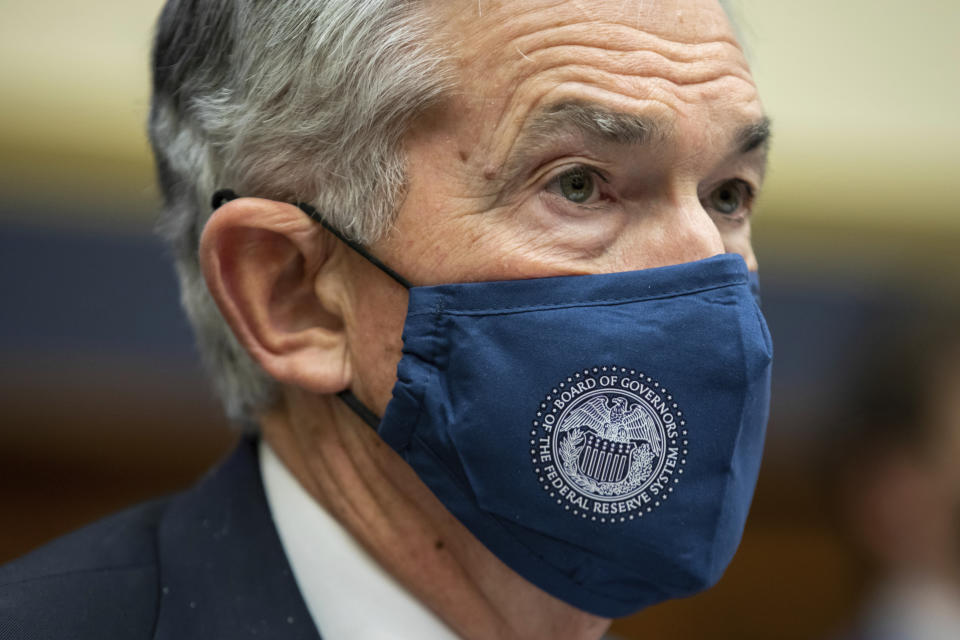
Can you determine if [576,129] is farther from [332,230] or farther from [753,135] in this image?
[332,230]

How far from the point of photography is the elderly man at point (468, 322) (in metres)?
1.62

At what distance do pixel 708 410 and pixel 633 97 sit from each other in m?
0.57

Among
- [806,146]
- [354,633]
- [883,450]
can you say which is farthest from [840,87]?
[354,633]

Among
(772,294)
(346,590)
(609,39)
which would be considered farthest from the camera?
(772,294)

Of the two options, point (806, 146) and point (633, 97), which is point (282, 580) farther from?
point (806, 146)

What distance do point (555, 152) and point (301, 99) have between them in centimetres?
50

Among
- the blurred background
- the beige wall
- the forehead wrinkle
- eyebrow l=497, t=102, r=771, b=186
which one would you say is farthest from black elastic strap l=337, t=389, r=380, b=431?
the beige wall

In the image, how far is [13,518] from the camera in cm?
425

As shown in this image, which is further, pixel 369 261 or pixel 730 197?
pixel 730 197

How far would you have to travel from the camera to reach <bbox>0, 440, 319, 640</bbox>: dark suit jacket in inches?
66.7

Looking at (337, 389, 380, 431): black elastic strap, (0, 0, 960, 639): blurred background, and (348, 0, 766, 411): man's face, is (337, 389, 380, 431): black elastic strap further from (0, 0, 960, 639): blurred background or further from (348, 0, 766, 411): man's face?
(0, 0, 960, 639): blurred background

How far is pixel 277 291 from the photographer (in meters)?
1.85

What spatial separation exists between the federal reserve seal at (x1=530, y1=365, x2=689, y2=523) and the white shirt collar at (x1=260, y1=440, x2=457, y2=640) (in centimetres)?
42

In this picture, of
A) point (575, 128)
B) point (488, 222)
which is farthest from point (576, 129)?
point (488, 222)
